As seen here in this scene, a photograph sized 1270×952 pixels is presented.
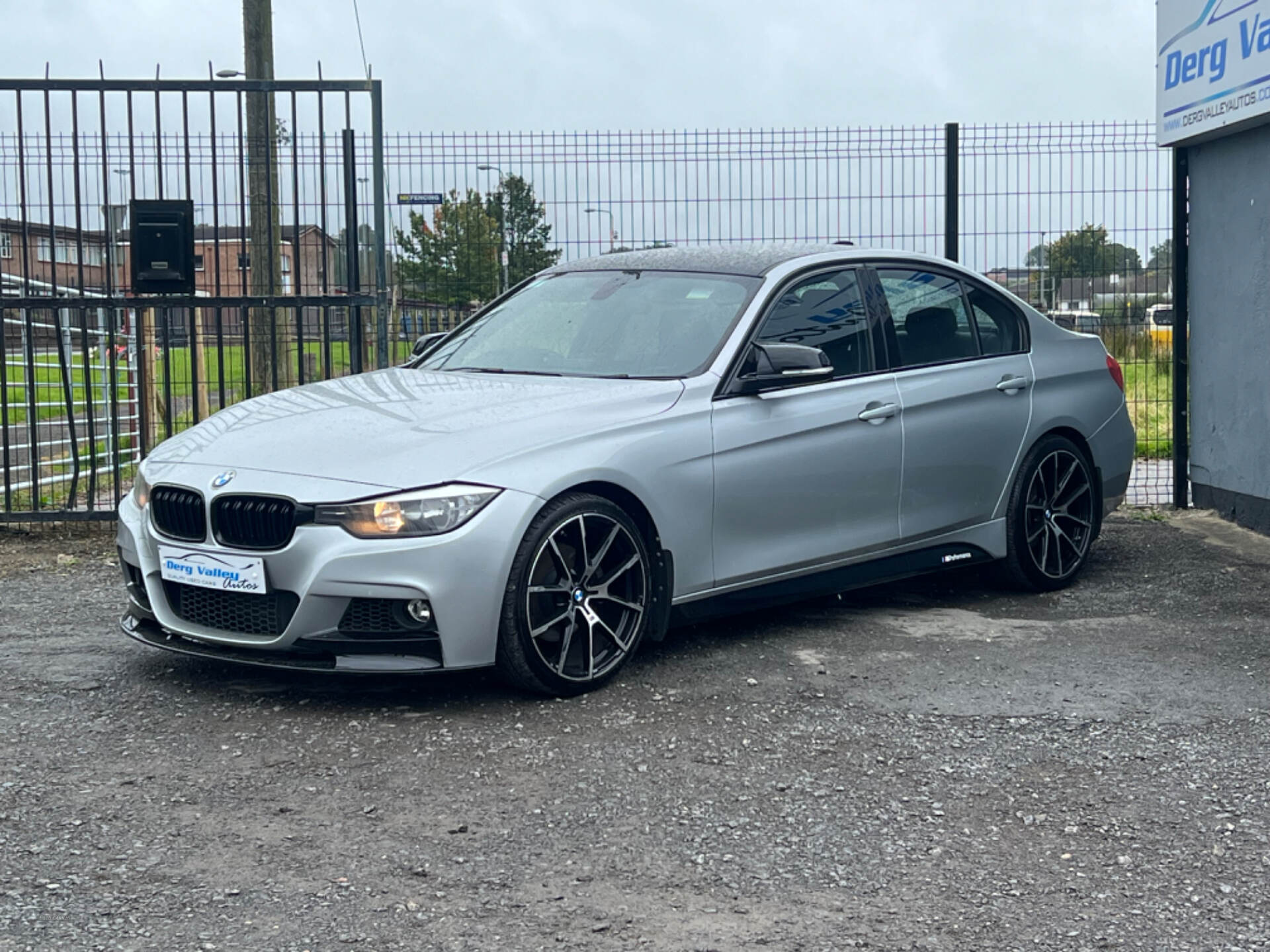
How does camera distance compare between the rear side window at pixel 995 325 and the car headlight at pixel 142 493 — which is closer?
the car headlight at pixel 142 493

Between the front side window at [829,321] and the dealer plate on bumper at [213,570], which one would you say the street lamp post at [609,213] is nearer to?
the front side window at [829,321]

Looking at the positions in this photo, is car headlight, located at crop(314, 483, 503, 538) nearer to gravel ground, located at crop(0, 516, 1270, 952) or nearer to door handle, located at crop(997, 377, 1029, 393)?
gravel ground, located at crop(0, 516, 1270, 952)

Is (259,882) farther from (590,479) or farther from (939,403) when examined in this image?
(939,403)

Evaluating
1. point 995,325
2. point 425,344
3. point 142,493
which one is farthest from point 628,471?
point 995,325

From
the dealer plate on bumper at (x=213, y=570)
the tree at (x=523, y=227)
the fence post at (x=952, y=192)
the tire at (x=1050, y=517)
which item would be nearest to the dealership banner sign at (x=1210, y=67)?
the fence post at (x=952, y=192)

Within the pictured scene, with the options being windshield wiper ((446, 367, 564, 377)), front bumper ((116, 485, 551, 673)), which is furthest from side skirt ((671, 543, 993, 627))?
windshield wiper ((446, 367, 564, 377))

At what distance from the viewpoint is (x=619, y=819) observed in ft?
14.3

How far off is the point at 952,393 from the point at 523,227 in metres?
4.28

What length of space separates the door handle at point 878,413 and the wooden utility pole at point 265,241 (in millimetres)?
4386

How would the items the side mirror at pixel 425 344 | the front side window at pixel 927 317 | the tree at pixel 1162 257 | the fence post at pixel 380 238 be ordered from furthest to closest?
the tree at pixel 1162 257
the fence post at pixel 380 238
the side mirror at pixel 425 344
the front side window at pixel 927 317

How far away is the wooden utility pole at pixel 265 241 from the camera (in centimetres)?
980

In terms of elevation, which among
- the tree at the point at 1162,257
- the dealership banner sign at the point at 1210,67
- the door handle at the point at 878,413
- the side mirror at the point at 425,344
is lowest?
the door handle at the point at 878,413

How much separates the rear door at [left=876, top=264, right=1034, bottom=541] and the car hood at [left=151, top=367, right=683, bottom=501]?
137 centimetres

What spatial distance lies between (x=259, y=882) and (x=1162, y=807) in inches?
98.0
